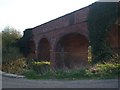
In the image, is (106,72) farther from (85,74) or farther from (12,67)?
(12,67)

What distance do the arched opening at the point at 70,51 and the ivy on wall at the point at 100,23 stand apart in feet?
24.9

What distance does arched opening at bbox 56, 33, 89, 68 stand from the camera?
28981 millimetres

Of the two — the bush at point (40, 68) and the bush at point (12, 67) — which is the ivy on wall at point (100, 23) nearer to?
the bush at point (40, 68)

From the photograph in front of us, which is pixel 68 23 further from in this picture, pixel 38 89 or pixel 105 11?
pixel 38 89

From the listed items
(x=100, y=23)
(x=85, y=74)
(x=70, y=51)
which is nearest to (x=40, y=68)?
(x=85, y=74)

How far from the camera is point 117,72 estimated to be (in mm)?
11031

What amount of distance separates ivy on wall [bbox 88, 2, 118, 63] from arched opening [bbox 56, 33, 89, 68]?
24.9 ft

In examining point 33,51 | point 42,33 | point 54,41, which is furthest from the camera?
point 33,51

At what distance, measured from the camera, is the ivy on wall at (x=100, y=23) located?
19.8m

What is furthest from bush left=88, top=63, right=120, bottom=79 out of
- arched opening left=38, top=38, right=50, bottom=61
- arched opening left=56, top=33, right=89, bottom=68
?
arched opening left=38, top=38, right=50, bottom=61

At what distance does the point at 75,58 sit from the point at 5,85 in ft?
69.1

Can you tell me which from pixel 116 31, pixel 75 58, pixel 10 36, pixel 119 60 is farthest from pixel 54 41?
pixel 119 60

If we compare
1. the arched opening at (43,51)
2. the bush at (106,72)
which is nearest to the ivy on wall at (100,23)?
the bush at (106,72)

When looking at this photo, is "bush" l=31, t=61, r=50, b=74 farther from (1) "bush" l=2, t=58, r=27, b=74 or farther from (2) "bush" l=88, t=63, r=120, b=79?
(2) "bush" l=88, t=63, r=120, b=79
